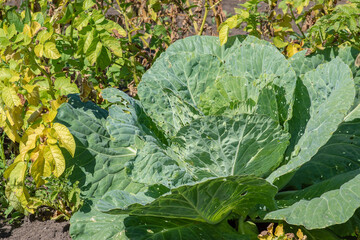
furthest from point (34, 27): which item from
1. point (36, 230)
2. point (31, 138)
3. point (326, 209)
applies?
point (326, 209)

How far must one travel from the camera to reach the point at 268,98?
2.45 meters

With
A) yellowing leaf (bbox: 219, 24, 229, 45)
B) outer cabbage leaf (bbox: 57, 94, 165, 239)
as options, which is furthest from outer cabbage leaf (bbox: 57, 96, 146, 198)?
yellowing leaf (bbox: 219, 24, 229, 45)

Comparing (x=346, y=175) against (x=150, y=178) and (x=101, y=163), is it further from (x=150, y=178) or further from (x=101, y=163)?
(x=101, y=163)

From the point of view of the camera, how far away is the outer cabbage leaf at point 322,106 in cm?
218

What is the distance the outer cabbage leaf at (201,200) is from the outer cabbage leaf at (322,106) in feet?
0.51

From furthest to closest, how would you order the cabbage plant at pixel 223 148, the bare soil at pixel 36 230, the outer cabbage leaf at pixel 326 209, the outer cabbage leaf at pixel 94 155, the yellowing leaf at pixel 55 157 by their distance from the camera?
the bare soil at pixel 36 230 → the outer cabbage leaf at pixel 94 155 → the yellowing leaf at pixel 55 157 → the cabbage plant at pixel 223 148 → the outer cabbage leaf at pixel 326 209

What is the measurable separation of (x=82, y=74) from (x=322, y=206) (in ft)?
5.51

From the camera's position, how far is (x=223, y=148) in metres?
2.24

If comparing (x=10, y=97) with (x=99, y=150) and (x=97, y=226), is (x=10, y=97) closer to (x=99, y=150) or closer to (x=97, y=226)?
(x=99, y=150)

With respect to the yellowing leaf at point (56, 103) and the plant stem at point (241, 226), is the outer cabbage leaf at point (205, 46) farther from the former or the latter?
the plant stem at point (241, 226)

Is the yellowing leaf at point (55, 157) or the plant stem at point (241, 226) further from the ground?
the yellowing leaf at point (55, 157)

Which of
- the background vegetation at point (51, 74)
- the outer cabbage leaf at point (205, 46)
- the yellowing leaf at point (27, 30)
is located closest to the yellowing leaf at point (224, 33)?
the background vegetation at point (51, 74)

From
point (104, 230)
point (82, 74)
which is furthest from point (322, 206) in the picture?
point (82, 74)

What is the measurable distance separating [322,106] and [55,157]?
1.39m
